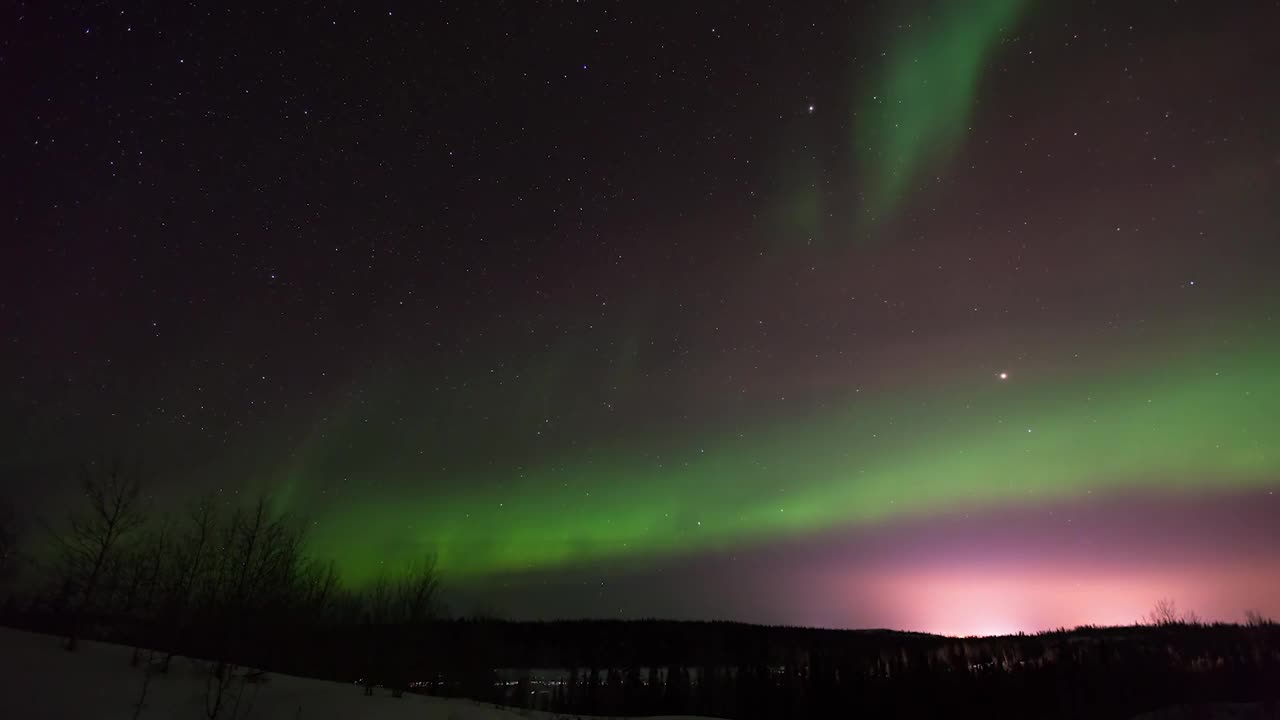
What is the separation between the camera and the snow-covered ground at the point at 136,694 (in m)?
13.8

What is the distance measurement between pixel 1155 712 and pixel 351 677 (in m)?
34.8

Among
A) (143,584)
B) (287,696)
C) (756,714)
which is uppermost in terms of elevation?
(143,584)

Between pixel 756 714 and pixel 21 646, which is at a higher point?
pixel 21 646

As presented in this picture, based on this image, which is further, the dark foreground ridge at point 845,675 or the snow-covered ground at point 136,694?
the dark foreground ridge at point 845,675

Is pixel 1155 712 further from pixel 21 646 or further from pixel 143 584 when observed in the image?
pixel 143 584

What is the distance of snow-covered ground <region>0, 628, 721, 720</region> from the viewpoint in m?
13.8

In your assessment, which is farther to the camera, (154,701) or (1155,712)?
(1155,712)

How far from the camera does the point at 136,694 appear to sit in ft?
48.8

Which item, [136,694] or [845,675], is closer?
[136,694]

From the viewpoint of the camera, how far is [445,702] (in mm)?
20094

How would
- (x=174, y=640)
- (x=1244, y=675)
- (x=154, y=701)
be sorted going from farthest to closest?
(x=1244, y=675)
(x=174, y=640)
(x=154, y=701)

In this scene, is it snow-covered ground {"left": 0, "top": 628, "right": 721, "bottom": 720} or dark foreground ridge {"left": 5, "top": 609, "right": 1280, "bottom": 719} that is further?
dark foreground ridge {"left": 5, "top": 609, "right": 1280, "bottom": 719}

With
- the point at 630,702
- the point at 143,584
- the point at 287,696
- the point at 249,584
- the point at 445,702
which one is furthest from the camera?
the point at 630,702

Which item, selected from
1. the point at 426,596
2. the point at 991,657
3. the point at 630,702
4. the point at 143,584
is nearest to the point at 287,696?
the point at 143,584
